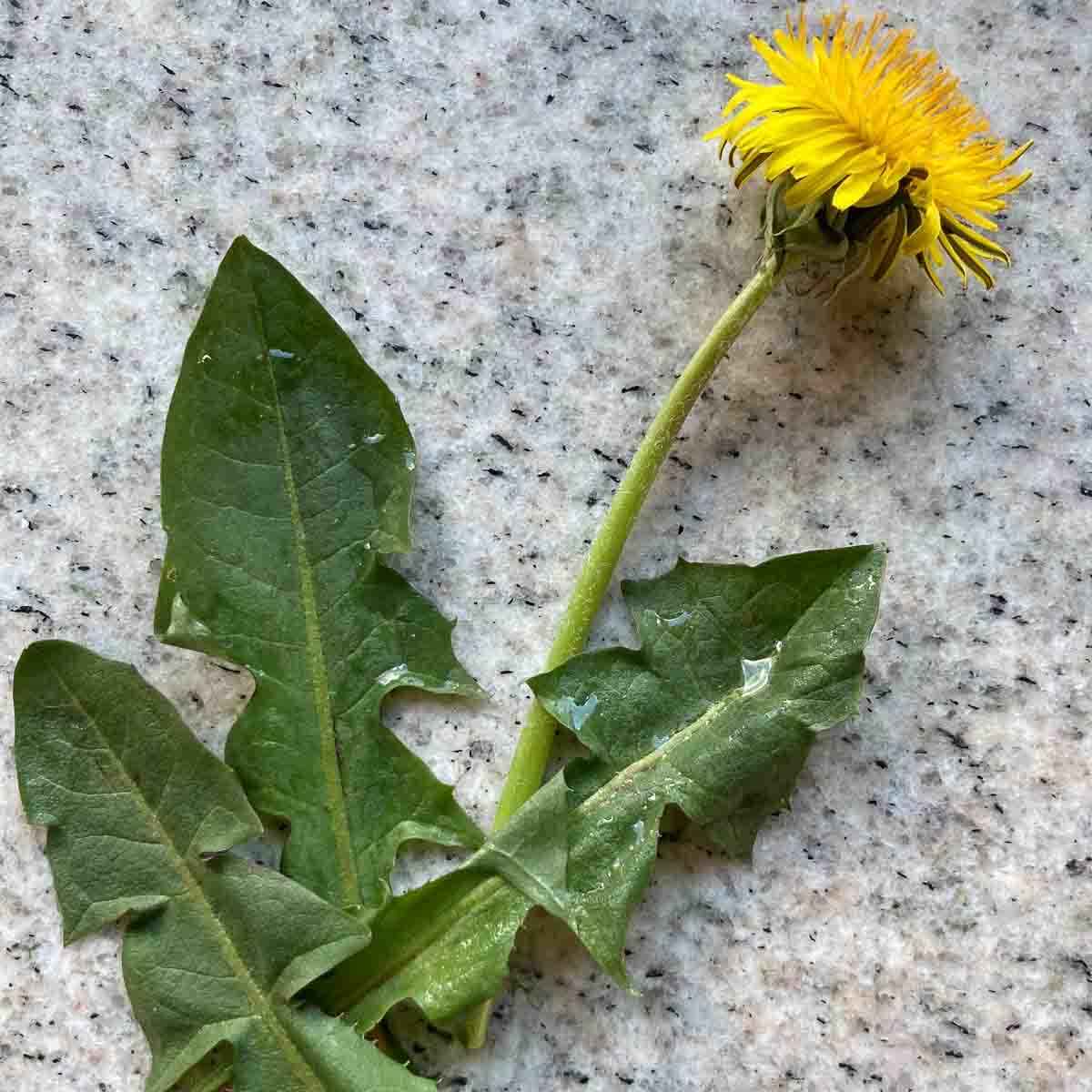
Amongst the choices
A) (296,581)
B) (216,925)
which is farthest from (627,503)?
(216,925)

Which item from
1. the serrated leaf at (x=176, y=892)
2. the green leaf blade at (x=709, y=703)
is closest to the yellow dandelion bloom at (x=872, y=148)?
the green leaf blade at (x=709, y=703)

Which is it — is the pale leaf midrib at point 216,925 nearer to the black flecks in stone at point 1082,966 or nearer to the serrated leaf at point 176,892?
the serrated leaf at point 176,892

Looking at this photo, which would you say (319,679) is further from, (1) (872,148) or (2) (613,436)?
(1) (872,148)

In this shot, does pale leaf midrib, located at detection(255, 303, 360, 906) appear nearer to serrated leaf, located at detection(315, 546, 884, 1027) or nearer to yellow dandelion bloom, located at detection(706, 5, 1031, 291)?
serrated leaf, located at detection(315, 546, 884, 1027)

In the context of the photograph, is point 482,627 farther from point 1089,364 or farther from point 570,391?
point 1089,364

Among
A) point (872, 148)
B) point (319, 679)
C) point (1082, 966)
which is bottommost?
point (1082, 966)

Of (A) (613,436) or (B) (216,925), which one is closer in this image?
(B) (216,925)

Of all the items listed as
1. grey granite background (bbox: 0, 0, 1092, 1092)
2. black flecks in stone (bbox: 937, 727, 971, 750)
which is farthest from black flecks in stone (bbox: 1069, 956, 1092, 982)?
black flecks in stone (bbox: 937, 727, 971, 750)
